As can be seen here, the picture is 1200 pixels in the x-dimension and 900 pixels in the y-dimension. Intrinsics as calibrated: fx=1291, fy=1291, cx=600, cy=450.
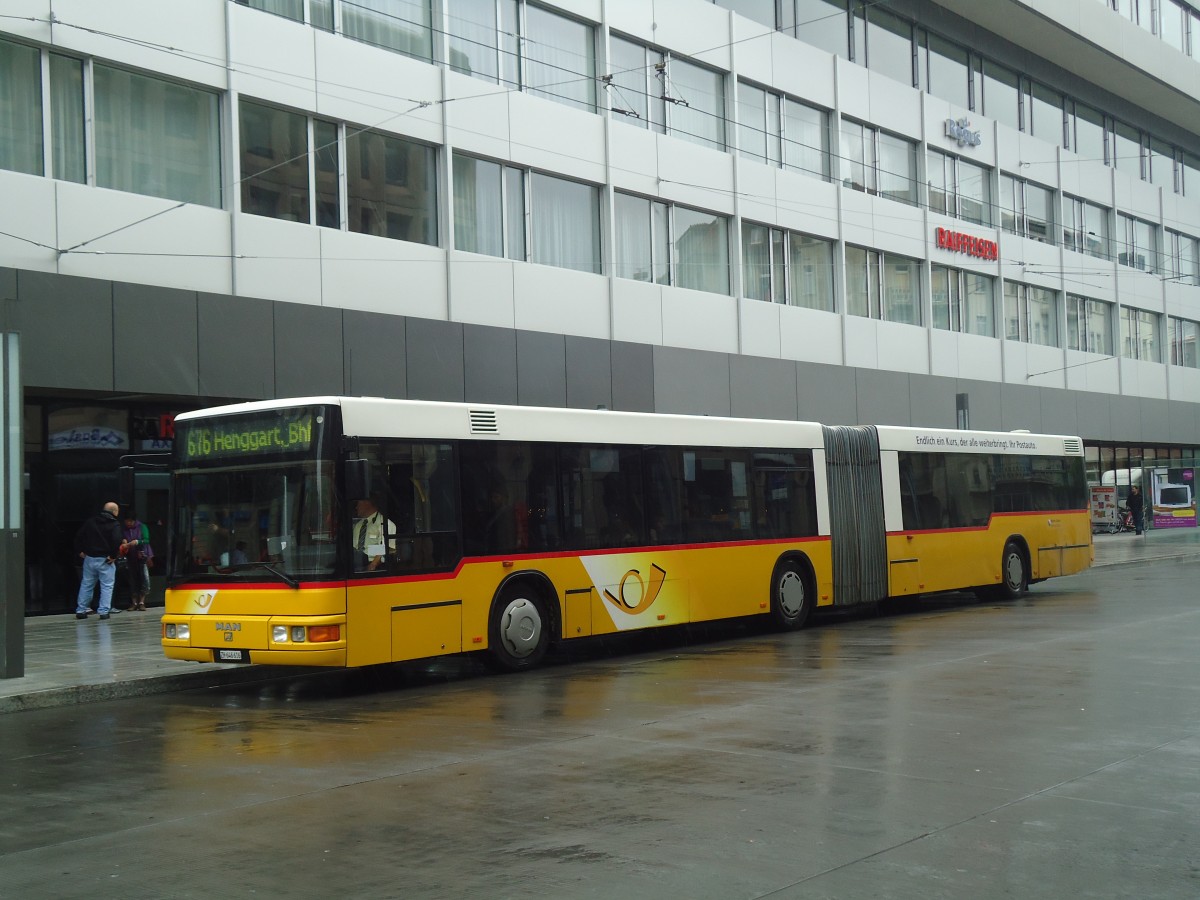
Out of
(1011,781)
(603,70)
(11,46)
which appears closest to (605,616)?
(1011,781)

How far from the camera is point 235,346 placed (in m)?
19.8

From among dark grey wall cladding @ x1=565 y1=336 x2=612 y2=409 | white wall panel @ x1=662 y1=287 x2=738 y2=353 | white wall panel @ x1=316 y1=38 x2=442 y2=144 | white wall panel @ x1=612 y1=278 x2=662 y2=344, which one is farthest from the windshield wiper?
white wall panel @ x1=662 y1=287 x2=738 y2=353

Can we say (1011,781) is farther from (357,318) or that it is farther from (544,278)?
(544,278)

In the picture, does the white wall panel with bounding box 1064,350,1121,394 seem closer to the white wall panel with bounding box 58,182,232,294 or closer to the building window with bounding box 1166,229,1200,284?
the building window with bounding box 1166,229,1200,284

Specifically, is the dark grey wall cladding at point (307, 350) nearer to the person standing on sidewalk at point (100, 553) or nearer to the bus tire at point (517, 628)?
the person standing on sidewalk at point (100, 553)

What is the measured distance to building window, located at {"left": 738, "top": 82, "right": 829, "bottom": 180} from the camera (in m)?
31.5

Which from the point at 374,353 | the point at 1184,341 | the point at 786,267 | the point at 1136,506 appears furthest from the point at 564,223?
the point at 1184,341

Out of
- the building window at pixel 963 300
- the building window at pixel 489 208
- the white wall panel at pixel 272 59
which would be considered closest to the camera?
the white wall panel at pixel 272 59

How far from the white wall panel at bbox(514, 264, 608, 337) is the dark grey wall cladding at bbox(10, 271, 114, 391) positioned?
8.59m

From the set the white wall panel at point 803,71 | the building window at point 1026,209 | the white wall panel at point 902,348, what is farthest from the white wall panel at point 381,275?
the building window at point 1026,209

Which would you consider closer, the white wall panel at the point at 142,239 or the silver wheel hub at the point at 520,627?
the silver wheel hub at the point at 520,627

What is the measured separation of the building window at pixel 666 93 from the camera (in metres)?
27.8

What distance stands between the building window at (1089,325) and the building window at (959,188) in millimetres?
6386

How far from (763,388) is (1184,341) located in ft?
97.5
